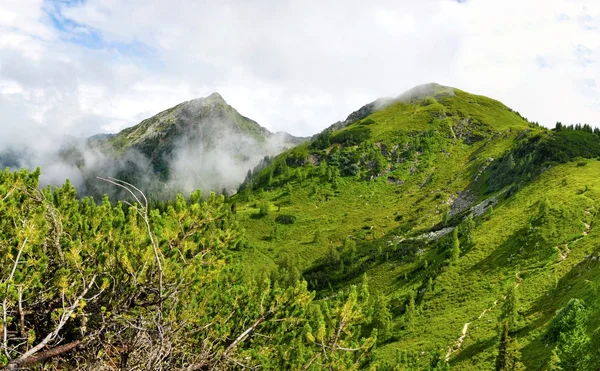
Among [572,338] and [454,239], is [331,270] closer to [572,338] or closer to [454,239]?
[454,239]

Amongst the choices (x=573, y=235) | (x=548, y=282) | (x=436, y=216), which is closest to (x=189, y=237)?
(x=548, y=282)

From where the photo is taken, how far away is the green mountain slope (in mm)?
57375

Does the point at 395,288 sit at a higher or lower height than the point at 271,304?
lower

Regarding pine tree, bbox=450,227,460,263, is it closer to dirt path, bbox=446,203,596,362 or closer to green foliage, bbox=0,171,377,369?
dirt path, bbox=446,203,596,362

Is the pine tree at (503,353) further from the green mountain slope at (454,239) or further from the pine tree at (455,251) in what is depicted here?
the pine tree at (455,251)

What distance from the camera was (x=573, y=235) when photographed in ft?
239

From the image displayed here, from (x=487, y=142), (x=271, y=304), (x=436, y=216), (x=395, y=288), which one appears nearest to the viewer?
(x=271, y=304)

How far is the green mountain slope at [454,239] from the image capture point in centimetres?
5738

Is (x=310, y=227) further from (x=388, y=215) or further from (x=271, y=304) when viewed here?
(x=271, y=304)

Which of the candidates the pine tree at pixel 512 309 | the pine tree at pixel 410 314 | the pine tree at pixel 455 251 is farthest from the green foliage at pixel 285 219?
the pine tree at pixel 512 309

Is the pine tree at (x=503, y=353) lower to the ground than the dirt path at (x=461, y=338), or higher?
higher

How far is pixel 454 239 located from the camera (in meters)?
89.0

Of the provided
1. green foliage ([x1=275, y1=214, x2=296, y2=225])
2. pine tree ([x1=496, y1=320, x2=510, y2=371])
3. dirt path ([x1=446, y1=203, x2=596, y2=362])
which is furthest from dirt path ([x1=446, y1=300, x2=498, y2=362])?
green foliage ([x1=275, y1=214, x2=296, y2=225])

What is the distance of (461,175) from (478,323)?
119118 millimetres
